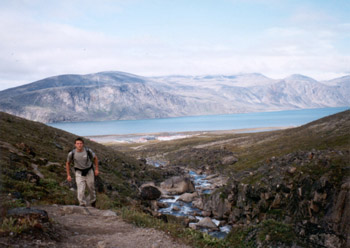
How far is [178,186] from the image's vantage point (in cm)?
4381

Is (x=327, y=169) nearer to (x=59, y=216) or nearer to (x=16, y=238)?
(x=59, y=216)

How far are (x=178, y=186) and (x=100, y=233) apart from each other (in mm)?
34131

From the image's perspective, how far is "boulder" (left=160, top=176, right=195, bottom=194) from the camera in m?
43.2

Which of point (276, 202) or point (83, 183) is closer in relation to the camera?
point (83, 183)

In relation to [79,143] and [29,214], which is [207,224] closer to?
[79,143]

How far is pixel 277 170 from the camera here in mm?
32156

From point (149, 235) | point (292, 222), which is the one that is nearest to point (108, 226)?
point (149, 235)

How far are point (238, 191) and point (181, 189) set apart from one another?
1309 centimetres

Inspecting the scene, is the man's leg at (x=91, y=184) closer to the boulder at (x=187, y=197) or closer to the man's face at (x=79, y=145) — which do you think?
the man's face at (x=79, y=145)

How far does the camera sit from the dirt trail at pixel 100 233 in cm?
928

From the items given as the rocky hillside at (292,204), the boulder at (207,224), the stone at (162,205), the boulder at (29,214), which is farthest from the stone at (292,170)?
the boulder at (29,214)

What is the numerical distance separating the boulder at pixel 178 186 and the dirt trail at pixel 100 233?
31049 mm

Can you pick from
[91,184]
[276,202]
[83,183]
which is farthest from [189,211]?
[83,183]

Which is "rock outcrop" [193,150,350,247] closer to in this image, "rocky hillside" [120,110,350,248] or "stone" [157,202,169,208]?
"rocky hillside" [120,110,350,248]
